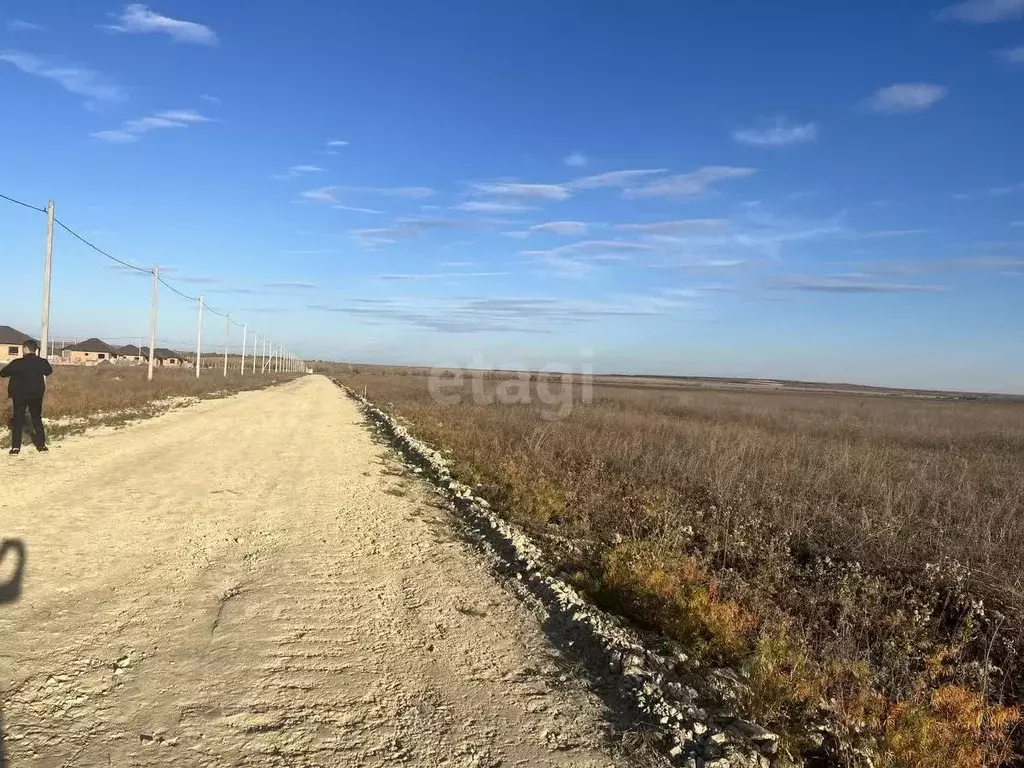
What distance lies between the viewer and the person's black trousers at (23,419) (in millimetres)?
10844

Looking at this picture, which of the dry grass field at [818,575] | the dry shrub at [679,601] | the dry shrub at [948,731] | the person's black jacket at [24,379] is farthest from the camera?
the person's black jacket at [24,379]

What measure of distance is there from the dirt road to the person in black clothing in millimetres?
2841

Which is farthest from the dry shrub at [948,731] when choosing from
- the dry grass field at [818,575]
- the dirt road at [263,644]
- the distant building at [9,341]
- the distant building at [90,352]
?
the distant building at [90,352]

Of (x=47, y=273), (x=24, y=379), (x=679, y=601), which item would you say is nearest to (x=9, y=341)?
(x=47, y=273)

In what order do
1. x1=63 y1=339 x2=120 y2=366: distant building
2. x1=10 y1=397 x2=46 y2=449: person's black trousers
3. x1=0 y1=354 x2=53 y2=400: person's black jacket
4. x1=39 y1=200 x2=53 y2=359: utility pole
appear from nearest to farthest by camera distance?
1. x1=10 y1=397 x2=46 y2=449: person's black trousers
2. x1=0 y1=354 x2=53 y2=400: person's black jacket
3. x1=39 y1=200 x2=53 y2=359: utility pole
4. x1=63 y1=339 x2=120 y2=366: distant building

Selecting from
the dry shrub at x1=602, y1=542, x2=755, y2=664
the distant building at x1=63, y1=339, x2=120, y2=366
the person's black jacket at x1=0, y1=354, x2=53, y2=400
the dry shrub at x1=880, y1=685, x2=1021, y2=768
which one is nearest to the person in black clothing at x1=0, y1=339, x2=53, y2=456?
the person's black jacket at x1=0, y1=354, x2=53, y2=400

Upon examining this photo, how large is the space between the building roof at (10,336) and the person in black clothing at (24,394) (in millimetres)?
81551

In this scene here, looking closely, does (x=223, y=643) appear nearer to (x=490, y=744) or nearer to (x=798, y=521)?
(x=490, y=744)

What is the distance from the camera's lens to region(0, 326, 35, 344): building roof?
78562mm

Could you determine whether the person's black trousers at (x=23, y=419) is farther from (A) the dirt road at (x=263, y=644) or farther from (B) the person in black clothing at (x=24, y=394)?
(A) the dirt road at (x=263, y=644)

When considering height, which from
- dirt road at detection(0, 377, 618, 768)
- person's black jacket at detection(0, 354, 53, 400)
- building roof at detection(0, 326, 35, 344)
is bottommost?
dirt road at detection(0, 377, 618, 768)

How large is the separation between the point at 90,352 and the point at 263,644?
11411 centimetres

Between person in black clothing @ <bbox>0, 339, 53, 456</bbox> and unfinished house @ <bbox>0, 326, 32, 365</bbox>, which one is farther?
unfinished house @ <bbox>0, 326, 32, 365</bbox>

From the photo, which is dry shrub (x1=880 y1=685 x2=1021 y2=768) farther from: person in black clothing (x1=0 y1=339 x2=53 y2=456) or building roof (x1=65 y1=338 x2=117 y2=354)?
building roof (x1=65 y1=338 x2=117 y2=354)
